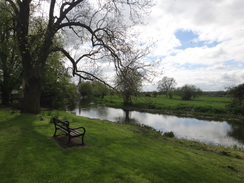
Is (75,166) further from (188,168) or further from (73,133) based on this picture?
(188,168)

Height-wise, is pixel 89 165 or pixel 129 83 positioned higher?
pixel 129 83

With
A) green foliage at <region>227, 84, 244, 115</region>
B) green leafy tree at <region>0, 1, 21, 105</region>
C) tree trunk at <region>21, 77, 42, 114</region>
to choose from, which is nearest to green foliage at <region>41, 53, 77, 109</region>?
green leafy tree at <region>0, 1, 21, 105</region>

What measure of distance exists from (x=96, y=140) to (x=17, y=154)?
3248 mm

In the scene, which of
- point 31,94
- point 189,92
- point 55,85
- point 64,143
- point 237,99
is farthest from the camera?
point 189,92

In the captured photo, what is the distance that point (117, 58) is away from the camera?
34.6 ft

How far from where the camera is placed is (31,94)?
12.1 metres

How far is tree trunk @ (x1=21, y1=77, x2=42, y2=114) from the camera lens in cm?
1207

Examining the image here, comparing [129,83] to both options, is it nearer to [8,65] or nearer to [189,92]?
[8,65]

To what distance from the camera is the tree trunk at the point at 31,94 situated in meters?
12.1

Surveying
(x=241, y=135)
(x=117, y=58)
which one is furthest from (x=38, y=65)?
(x=241, y=135)

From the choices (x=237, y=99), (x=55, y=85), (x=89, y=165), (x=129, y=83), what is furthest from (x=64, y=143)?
(x=237, y=99)

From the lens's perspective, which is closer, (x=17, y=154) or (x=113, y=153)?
(x=17, y=154)

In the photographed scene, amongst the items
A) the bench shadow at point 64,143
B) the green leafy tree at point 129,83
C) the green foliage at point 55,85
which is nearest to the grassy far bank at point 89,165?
the bench shadow at point 64,143

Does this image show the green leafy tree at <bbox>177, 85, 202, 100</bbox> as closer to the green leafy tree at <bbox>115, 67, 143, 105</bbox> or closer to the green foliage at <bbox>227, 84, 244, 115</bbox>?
the green foliage at <bbox>227, 84, 244, 115</bbox>
